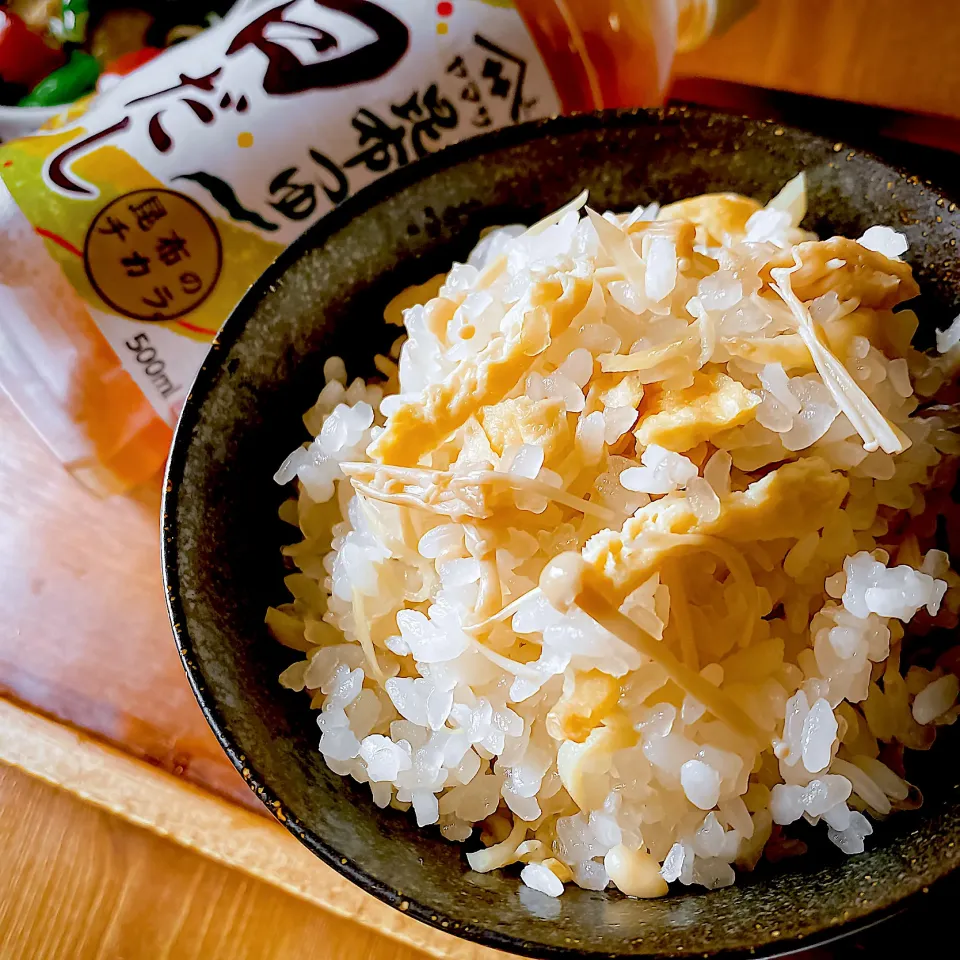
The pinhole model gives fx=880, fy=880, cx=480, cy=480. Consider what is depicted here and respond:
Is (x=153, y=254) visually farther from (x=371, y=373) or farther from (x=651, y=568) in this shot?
(x=651, y=568)

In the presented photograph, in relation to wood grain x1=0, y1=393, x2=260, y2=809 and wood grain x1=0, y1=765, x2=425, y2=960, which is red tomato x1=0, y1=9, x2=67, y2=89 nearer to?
wood grain x1=0, y1=393, x2=260, y2=809

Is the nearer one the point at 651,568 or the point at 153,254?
the point at 651,568

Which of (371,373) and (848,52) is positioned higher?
(848,52)

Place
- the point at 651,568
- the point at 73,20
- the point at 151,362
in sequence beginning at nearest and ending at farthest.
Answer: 1. the point at 651,568
2. the point at 151,362
3. the point at 73,20

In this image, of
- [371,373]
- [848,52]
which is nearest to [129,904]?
[371,373]

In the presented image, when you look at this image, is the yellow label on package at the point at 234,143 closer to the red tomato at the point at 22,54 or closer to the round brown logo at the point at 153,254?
the round brown logo at the point at 153,254

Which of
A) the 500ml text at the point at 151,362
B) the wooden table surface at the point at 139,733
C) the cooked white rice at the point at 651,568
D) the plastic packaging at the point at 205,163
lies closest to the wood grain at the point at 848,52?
the wooden table surface at the point at 139,733

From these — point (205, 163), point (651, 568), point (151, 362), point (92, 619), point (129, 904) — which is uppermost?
point (205, 163)

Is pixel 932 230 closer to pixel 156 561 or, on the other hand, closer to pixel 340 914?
pixel 340 914
